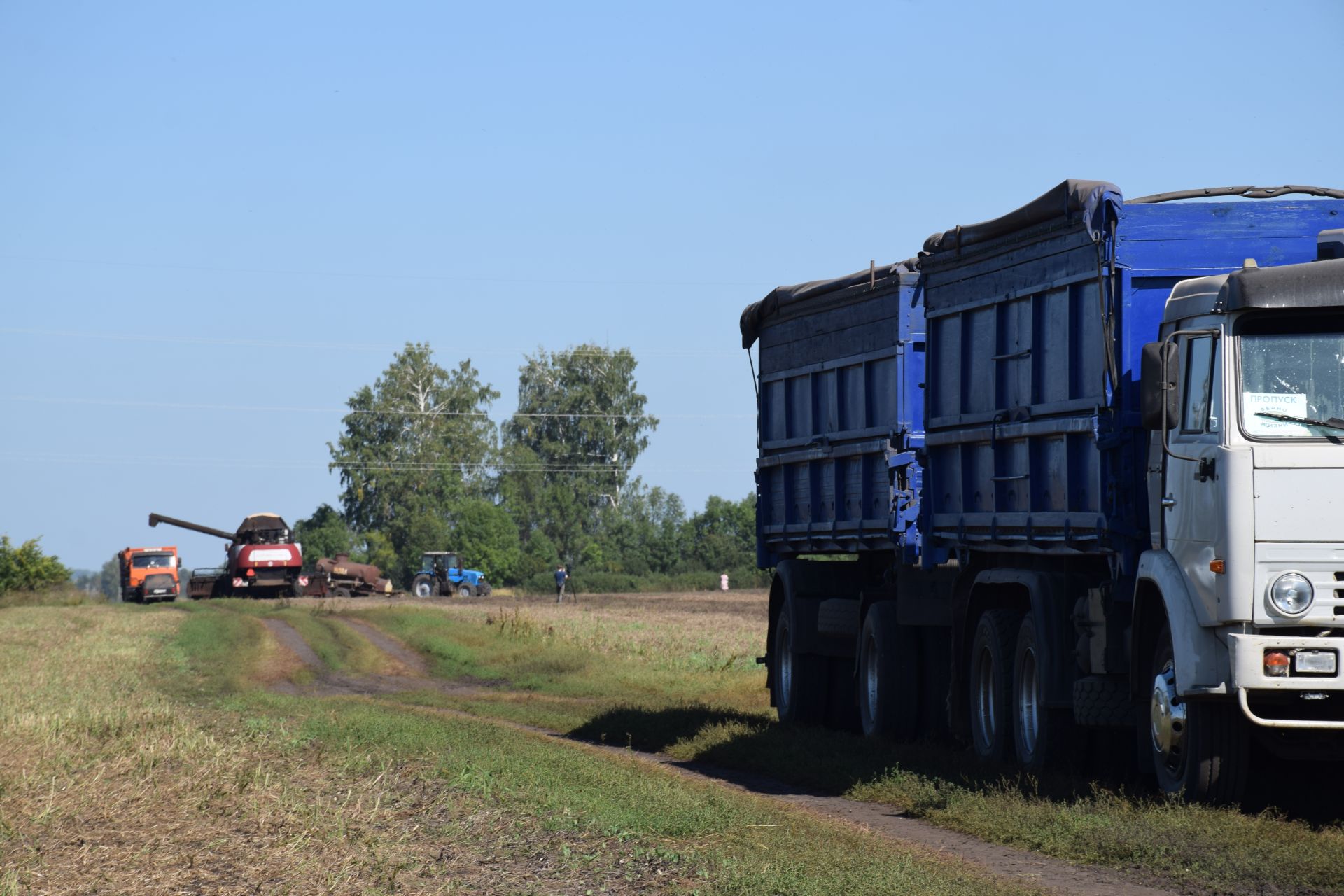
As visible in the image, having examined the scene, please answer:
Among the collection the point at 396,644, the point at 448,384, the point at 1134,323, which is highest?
the point at 448,384

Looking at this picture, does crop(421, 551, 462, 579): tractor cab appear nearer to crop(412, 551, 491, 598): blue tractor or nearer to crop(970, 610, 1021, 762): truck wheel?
crop(412, 551, 491, 598): blue tractor

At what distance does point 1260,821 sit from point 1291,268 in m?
3.10

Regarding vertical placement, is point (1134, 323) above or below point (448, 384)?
below

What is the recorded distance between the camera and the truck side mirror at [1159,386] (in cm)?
963

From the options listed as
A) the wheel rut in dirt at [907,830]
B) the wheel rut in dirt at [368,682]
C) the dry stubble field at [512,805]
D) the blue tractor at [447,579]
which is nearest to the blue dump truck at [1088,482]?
the dry stubble field at [512,805]

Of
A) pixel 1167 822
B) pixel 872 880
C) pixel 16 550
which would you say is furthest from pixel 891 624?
pixel 16 550

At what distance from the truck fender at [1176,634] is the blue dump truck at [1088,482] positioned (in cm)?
2

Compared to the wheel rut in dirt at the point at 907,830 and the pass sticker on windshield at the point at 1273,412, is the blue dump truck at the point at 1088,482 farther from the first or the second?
the wheel rut in dirt at the point at 907,830

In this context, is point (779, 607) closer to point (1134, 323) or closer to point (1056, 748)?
point (1056, 748)

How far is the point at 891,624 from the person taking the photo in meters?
15.4

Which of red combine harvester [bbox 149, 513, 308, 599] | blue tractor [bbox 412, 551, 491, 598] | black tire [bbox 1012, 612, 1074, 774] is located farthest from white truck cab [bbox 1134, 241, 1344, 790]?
blue tractor [bbox 412, 551, 491, 598]

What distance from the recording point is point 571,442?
107375 millimetres

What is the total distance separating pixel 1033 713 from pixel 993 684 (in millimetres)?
759

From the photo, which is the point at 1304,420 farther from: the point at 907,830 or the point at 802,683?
the point at 802,683
